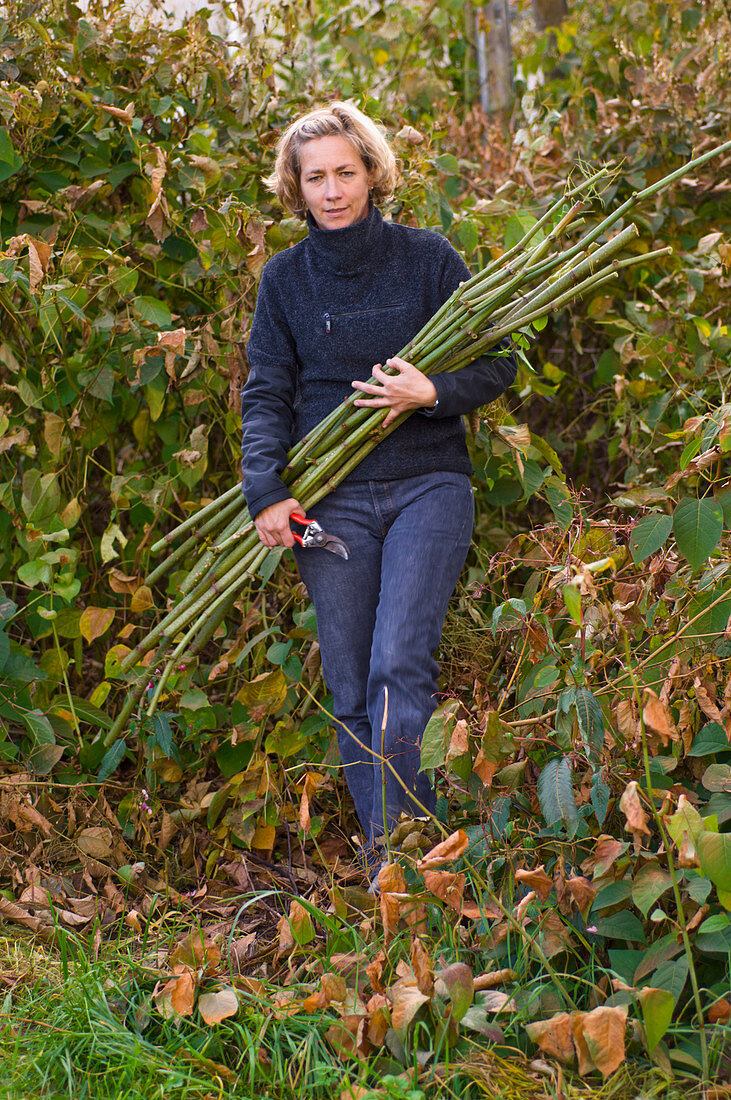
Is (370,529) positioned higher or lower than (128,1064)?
higher

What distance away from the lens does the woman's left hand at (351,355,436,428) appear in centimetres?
197

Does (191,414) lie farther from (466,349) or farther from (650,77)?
(650,77)

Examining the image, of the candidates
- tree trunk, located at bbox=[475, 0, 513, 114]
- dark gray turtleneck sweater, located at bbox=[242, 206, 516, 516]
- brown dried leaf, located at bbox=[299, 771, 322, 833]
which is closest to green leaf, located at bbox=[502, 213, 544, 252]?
dark gray turtleneck sweater, located at bbox=[242, 206, 516, 516]

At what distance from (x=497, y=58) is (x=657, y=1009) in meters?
4.70

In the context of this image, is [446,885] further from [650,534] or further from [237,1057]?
[650,534]

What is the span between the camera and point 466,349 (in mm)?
2078

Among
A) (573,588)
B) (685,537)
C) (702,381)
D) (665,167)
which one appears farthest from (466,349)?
(665,167)

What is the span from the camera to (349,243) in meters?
2.06

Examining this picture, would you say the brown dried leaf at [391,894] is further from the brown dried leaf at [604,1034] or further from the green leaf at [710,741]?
the green leaf at [710,741]

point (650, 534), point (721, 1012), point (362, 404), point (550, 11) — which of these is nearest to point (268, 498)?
point (362, 404)

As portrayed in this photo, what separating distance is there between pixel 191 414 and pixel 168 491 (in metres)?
0.24

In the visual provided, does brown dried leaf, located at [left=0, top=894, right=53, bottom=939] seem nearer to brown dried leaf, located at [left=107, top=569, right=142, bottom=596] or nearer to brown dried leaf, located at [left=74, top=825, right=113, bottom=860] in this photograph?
brown dried leaf, located at [left=74, top=825, right=113, bottom=860]

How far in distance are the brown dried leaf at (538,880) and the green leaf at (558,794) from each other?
4.4 inches

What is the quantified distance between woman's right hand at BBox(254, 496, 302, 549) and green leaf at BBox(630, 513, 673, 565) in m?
0.72
